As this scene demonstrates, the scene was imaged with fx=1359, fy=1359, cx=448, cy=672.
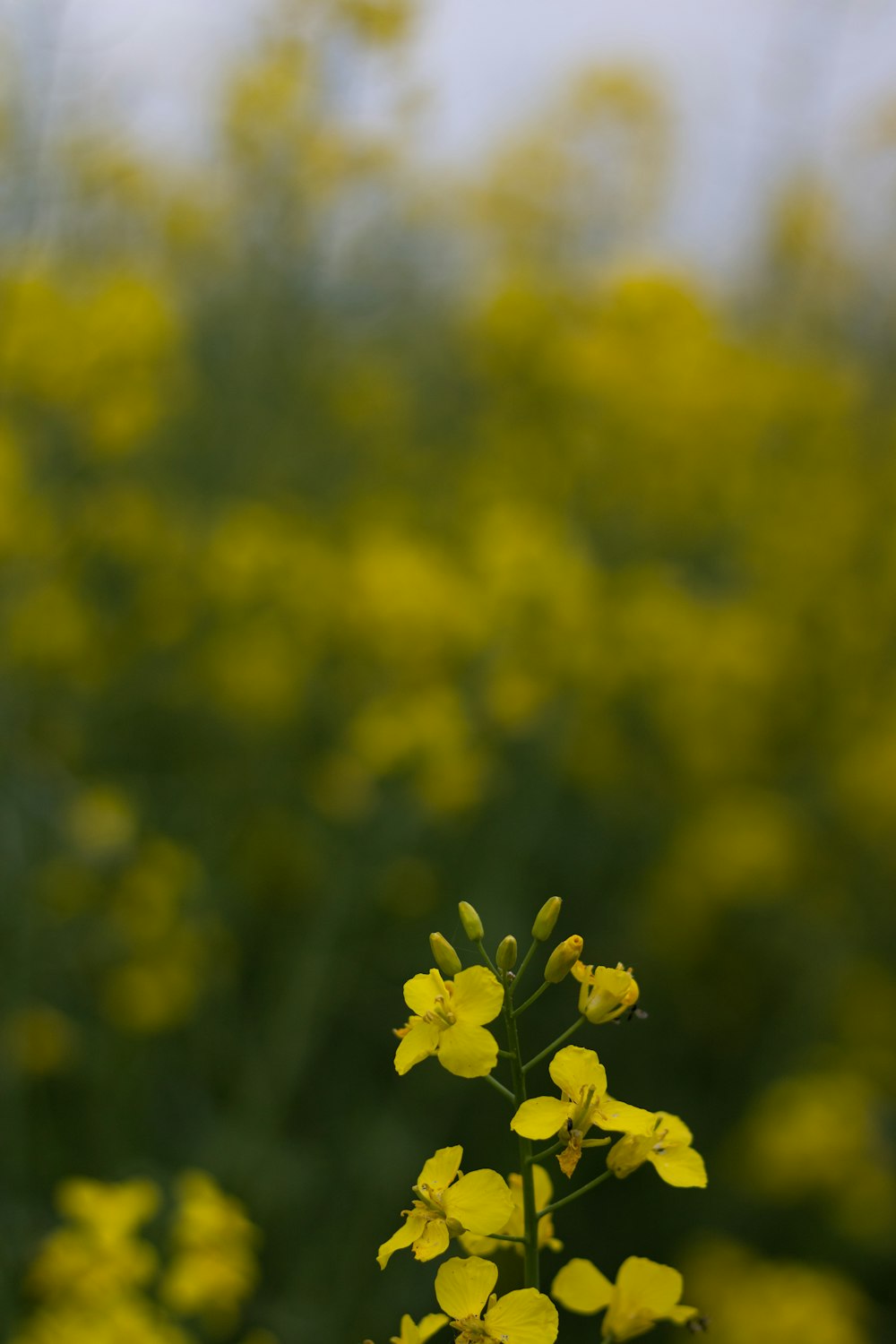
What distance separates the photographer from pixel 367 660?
3066 millimetres

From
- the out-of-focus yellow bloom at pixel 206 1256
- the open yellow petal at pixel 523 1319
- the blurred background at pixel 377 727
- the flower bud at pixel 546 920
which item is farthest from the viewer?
the blurred background at pixel 377 727

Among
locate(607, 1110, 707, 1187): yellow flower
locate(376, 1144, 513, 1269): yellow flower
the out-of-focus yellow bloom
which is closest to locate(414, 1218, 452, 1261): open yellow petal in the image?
locate(376, 1144, 513, 1269): yellow flower

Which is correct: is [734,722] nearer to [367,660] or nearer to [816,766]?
[816,766]

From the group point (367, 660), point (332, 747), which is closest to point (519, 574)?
point (367, 660)

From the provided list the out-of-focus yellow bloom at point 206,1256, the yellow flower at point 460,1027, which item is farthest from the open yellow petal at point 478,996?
the out-of-focus yellow bloom at point 206,1256

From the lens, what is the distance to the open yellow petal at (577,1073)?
0.68 meters

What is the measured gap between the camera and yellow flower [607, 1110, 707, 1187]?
710mm

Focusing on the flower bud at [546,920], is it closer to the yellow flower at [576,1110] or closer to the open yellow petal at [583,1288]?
the yellow flower at [576,1110]

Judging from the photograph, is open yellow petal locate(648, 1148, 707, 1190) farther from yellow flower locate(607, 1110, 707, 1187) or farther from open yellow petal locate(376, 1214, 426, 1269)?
open yellow petal locate(376, 1214, 426, 1269)

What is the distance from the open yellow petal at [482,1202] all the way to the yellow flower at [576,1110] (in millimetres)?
28

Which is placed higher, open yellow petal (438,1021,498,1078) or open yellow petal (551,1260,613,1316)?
open yellow petal (438,1021,498,1078)

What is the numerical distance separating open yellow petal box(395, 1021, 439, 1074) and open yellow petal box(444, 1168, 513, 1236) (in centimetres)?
6

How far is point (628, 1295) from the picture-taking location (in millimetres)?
747

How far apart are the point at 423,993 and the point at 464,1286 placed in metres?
0.14
